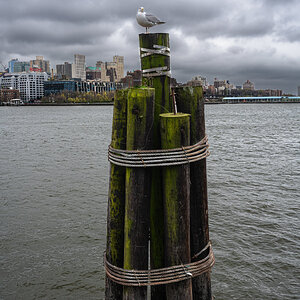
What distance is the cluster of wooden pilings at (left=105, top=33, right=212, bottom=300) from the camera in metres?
4.35

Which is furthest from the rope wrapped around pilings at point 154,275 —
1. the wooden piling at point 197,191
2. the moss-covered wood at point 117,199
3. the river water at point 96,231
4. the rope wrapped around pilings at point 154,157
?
the river water at point 96,231

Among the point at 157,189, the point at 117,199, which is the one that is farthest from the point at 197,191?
the point at 117,199

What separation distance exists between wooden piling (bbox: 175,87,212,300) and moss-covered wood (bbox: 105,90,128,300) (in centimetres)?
78

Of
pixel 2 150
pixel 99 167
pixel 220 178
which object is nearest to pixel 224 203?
pixel 220 178

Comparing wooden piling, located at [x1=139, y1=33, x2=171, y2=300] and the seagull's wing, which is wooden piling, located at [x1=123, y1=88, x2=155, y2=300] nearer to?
wooden piling, located at [x1=139, y1=33, x2=171, y2=300]

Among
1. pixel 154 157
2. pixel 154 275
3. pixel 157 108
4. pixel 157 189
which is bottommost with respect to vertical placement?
pixel 154 275

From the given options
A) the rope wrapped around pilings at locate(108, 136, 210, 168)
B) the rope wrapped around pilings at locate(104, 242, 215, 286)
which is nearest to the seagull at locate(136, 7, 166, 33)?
the rope wrapped around pilings at locate(108, 136, 210, 168)

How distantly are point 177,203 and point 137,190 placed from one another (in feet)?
1.63

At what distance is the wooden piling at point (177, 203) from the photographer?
4.34 meters

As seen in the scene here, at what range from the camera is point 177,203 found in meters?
4.39

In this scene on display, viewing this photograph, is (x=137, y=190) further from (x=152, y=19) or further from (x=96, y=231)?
(x=96, y=231)

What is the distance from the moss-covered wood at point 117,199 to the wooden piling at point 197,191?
0.78 meters

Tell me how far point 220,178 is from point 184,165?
1586cm

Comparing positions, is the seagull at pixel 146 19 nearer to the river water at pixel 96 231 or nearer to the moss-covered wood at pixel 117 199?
the moss-covered wood at pixel 117 199
